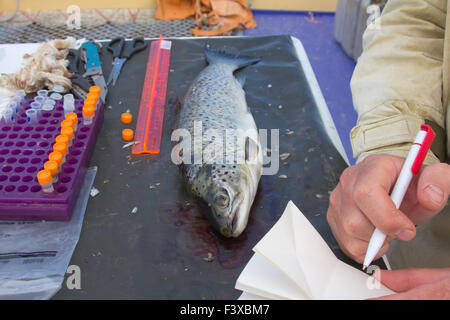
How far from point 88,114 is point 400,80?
1.12 metres

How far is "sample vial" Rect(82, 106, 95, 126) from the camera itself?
4.71ft

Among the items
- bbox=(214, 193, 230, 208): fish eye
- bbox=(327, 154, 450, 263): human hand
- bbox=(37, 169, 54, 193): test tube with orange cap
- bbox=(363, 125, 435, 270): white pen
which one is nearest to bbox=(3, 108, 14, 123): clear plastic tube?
bbox=(37, 169, 54, 193): test tube with orange cap

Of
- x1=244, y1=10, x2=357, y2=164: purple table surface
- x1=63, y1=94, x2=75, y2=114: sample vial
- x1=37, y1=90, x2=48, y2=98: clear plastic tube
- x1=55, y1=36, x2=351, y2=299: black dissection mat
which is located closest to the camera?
x1=55, y1=36, x2=351, y2=299: black dissection mat

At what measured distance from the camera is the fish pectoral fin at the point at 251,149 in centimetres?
130

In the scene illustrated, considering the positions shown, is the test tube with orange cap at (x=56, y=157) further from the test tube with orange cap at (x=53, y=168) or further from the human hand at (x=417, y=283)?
the human hand at (x=417, y=283)

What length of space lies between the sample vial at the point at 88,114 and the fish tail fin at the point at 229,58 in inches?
26.8

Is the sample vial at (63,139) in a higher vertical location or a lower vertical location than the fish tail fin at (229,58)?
lower

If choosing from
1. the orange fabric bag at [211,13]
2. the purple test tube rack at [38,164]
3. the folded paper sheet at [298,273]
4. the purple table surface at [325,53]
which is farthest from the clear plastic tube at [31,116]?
the orange fabric bag at [211,13]

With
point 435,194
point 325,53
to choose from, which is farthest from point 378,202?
point 325,53

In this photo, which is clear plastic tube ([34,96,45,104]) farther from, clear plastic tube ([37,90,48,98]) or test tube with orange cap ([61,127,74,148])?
test tube with orange cap ([61,127,74,148])

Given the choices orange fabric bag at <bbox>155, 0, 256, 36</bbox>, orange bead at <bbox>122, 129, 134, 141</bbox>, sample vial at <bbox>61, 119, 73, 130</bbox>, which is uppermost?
sample vial at <bbox>61, 119, 73, 130</bbox>

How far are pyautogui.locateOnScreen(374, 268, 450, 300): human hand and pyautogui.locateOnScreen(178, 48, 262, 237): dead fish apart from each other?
1.41 feet

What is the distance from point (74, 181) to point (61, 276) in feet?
1.01
